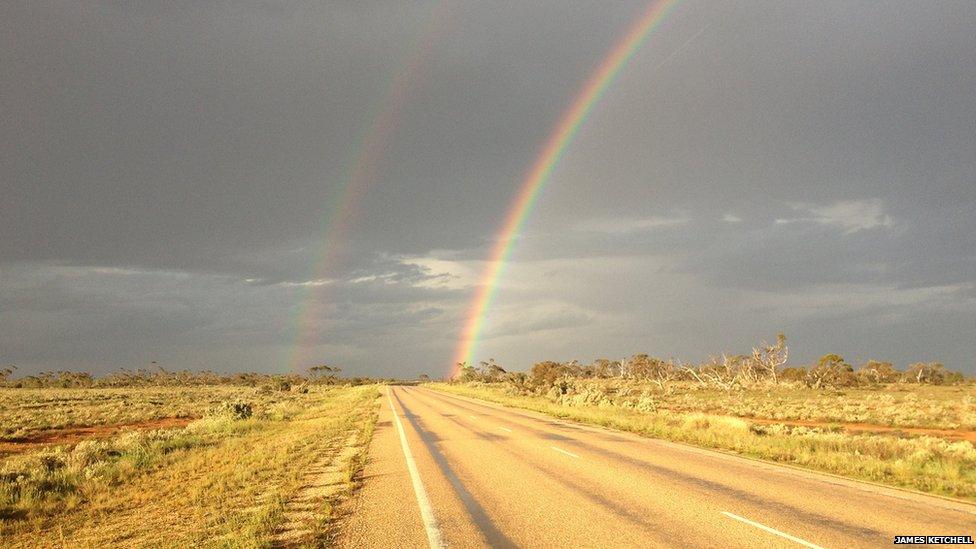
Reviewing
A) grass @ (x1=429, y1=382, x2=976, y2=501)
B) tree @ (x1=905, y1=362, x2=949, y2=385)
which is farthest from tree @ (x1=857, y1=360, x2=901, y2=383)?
grass @ (x1=429, y1=382, x2=976, y2=501)

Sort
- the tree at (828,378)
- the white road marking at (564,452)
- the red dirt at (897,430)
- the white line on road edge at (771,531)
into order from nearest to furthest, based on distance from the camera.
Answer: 1. the white line on road edge at (771,531)
2. the white road marking at (564,452)
3. the red dirt at (897,430)
4. the tree at (828,378)

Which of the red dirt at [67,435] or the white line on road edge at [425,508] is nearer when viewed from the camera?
the white line on road edge at [425,508]

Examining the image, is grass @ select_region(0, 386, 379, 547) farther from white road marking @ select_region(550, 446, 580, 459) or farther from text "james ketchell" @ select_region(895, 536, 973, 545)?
text "james ketchell" @ select_region(895, 536, 973, 545)

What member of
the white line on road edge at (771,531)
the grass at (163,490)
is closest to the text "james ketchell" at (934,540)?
the white line on road edge at (771,531)

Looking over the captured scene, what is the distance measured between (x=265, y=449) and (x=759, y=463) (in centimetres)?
1500

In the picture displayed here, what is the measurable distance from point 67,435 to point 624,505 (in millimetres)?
33568

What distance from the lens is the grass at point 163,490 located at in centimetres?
970

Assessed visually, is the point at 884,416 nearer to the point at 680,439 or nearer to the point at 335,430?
the point at 680,439

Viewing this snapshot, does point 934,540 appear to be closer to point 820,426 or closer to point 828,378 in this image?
point 820,426

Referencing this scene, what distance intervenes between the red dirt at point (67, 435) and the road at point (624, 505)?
20.5 meters

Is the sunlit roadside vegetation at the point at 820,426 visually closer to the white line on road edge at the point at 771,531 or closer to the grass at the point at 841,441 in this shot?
the grass at the point at 841,441

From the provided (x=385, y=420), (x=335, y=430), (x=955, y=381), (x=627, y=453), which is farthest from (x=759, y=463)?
(x=955, y=381)

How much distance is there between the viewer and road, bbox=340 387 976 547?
786 cm

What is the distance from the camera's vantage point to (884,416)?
3497cm
